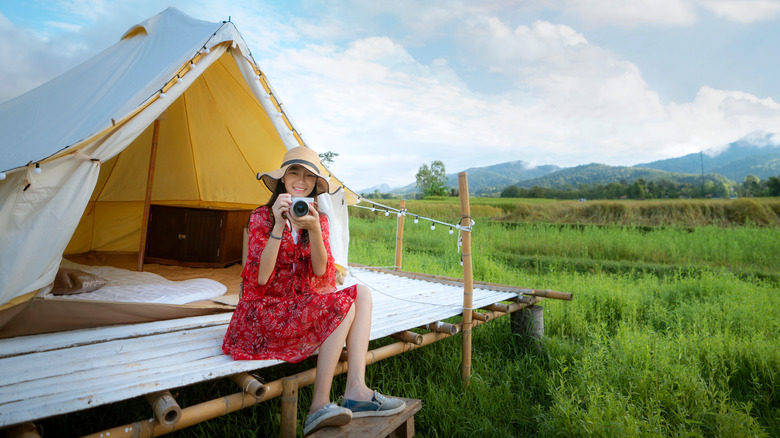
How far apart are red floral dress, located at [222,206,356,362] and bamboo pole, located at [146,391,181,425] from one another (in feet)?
1.13

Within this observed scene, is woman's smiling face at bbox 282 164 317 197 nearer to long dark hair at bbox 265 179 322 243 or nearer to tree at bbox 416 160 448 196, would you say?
long dark hair at bbox 265 179 322 243

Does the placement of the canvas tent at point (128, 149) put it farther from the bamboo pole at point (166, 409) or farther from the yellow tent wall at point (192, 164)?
the bamboo pole at point (166, 409)

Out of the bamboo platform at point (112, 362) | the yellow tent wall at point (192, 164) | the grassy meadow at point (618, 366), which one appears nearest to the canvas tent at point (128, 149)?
the yellow tent wall at point (192, 164)

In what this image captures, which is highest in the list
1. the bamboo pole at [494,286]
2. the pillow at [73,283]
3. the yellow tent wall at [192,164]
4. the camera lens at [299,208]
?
the yellow tent wall at [192,164]

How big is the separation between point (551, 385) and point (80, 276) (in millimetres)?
3242

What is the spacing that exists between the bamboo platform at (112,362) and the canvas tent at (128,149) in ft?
0.73

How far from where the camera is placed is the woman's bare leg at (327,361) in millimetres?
1599

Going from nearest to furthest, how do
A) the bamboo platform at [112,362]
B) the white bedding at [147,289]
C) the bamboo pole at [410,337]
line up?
the bamboo platform at [112,362] → the bamboo pole at [410,337] → the white bedding at [147,289]

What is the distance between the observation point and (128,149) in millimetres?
4227

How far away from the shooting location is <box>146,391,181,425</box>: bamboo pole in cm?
140

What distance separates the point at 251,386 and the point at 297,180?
3.13 feet

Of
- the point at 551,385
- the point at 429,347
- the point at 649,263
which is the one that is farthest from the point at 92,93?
the point at 649,263

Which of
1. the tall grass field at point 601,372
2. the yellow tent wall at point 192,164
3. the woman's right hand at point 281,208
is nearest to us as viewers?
the woman's right hand at point 281,208

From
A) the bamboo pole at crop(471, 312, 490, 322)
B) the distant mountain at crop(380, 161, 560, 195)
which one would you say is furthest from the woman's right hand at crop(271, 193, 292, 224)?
the distant mountain at crop(380, 161, 560, 195)
